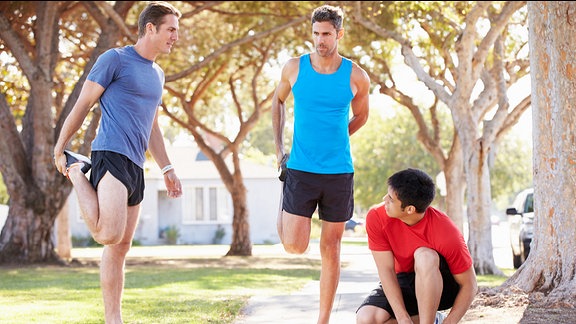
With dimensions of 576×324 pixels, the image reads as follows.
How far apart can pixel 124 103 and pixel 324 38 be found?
140cm

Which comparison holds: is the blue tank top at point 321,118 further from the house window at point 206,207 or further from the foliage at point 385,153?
the foliage at point 385,153

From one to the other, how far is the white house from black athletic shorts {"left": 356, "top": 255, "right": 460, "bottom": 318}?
3718 centimetres

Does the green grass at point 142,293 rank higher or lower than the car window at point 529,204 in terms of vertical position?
lower

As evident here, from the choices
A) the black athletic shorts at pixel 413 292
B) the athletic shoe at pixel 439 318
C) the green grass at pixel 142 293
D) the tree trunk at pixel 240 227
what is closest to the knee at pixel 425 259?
the black athletic shorts at pixel 413 292

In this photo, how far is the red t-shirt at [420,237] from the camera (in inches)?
226

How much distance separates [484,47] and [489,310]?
10.3 meters

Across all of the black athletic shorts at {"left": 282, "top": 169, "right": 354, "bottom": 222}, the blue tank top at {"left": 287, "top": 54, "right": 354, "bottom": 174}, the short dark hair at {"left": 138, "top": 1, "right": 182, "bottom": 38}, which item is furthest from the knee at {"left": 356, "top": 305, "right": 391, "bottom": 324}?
the short dark hair at {"left": 138, "top": 1, "right": 182, "bottom": 38}

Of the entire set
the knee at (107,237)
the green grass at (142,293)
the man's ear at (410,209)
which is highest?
the man's ear at (410,209)

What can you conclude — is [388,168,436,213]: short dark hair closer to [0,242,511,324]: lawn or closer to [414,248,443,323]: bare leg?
[414,248,443,323]: bare leg

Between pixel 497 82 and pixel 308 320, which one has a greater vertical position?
pixel 497 82

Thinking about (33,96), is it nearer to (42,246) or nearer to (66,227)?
(42,246)

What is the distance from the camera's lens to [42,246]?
1952cm

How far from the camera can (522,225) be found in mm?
18172

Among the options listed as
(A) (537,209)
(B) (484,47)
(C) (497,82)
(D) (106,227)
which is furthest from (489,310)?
(C) (497,82)
